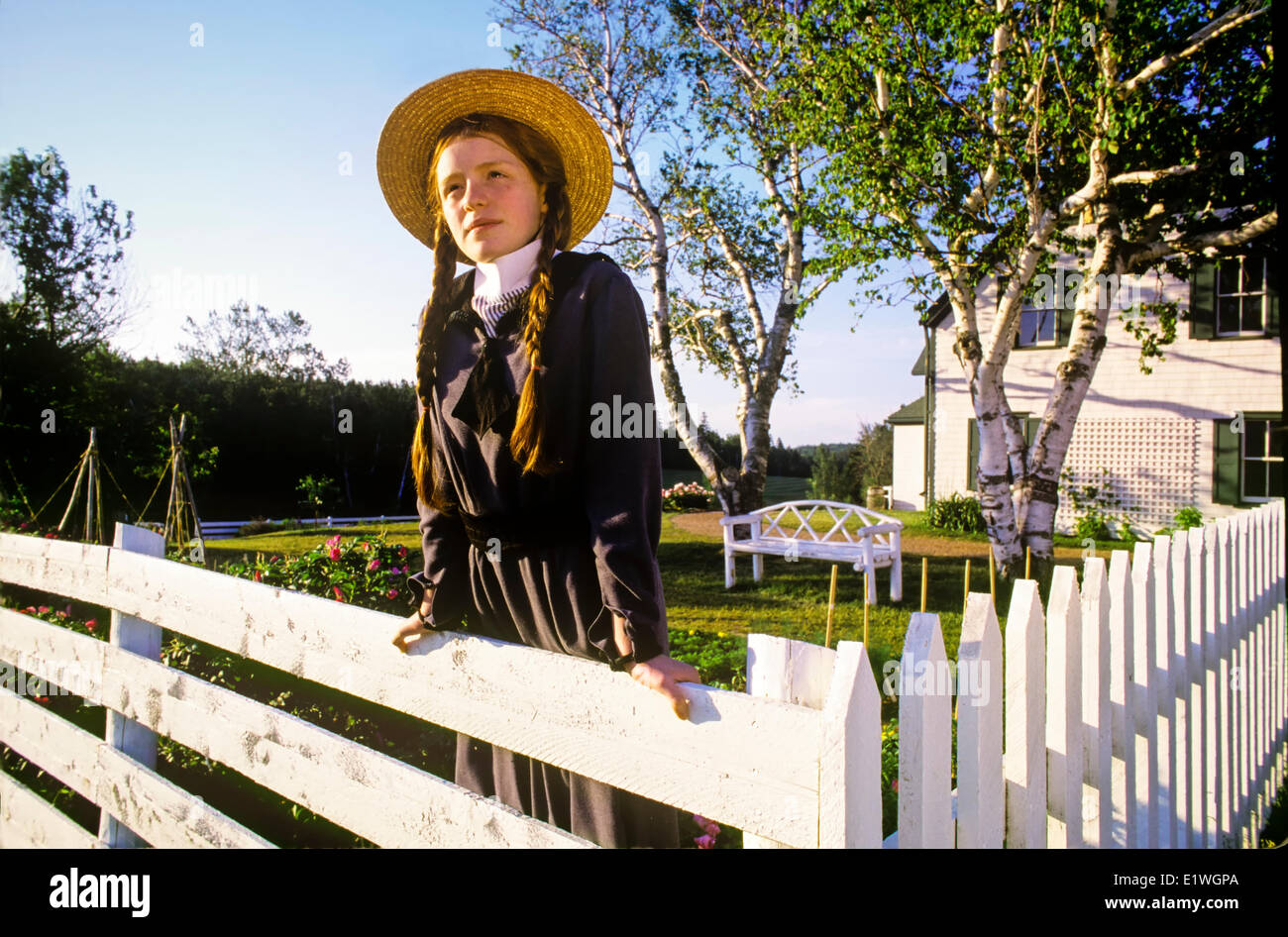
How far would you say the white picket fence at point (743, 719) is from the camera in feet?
2.89

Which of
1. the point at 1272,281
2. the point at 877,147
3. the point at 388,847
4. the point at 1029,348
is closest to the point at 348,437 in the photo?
the point at 877,147

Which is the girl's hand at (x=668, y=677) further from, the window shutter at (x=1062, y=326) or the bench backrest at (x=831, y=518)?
the window shutter at (x=1062, y=326)

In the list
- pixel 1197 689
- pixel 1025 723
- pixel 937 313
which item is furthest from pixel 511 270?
pixel 937 313

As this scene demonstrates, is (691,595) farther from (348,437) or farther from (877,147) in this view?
(348,437)

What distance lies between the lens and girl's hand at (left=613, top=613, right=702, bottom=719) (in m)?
0.93

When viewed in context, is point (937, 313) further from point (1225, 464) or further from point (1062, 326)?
point (1225, 464)

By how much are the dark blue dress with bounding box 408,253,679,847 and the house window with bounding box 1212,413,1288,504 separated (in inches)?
491

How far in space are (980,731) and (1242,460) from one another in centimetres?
1282

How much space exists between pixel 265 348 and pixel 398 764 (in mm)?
6242

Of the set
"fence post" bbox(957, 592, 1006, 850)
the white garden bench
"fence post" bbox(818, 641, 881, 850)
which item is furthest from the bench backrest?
"fence post" bbox(818, 641, 881, 850)

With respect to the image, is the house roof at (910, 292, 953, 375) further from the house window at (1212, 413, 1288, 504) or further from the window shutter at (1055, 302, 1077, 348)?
the house window at (1212, 413, 1288, 504)

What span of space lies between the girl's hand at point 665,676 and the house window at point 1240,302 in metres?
12.5

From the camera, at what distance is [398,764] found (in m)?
1.30

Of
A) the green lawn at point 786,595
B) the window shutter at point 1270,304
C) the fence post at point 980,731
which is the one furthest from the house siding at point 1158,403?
the fence post at point 980,731
